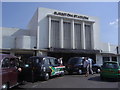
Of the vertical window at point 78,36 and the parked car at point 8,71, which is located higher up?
the vertical window at point 78,36

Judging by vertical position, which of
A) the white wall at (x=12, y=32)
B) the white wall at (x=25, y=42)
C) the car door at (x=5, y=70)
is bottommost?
the car door at (x=5, y=70)

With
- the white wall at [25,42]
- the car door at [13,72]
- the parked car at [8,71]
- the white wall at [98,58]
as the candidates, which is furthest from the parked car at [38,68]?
the white wall at [98,58]

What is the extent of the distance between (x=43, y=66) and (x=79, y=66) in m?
5.25

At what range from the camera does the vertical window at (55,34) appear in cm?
2577

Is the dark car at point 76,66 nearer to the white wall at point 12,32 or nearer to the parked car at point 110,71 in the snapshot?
the parked car at point 110,71

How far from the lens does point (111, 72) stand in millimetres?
11648

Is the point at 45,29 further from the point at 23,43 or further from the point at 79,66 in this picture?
the point at 79,66

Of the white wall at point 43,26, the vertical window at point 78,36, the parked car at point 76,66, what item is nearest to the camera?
the parked car at point 76,66

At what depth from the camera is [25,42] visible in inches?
938

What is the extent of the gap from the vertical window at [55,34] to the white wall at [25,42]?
3.28 metres

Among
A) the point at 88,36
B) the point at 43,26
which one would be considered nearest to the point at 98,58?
the point at 88,36

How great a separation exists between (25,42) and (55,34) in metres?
5.29

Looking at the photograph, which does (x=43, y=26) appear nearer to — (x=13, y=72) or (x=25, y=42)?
(x=25, y=42)

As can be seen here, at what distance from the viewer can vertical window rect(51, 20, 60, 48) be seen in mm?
25766
